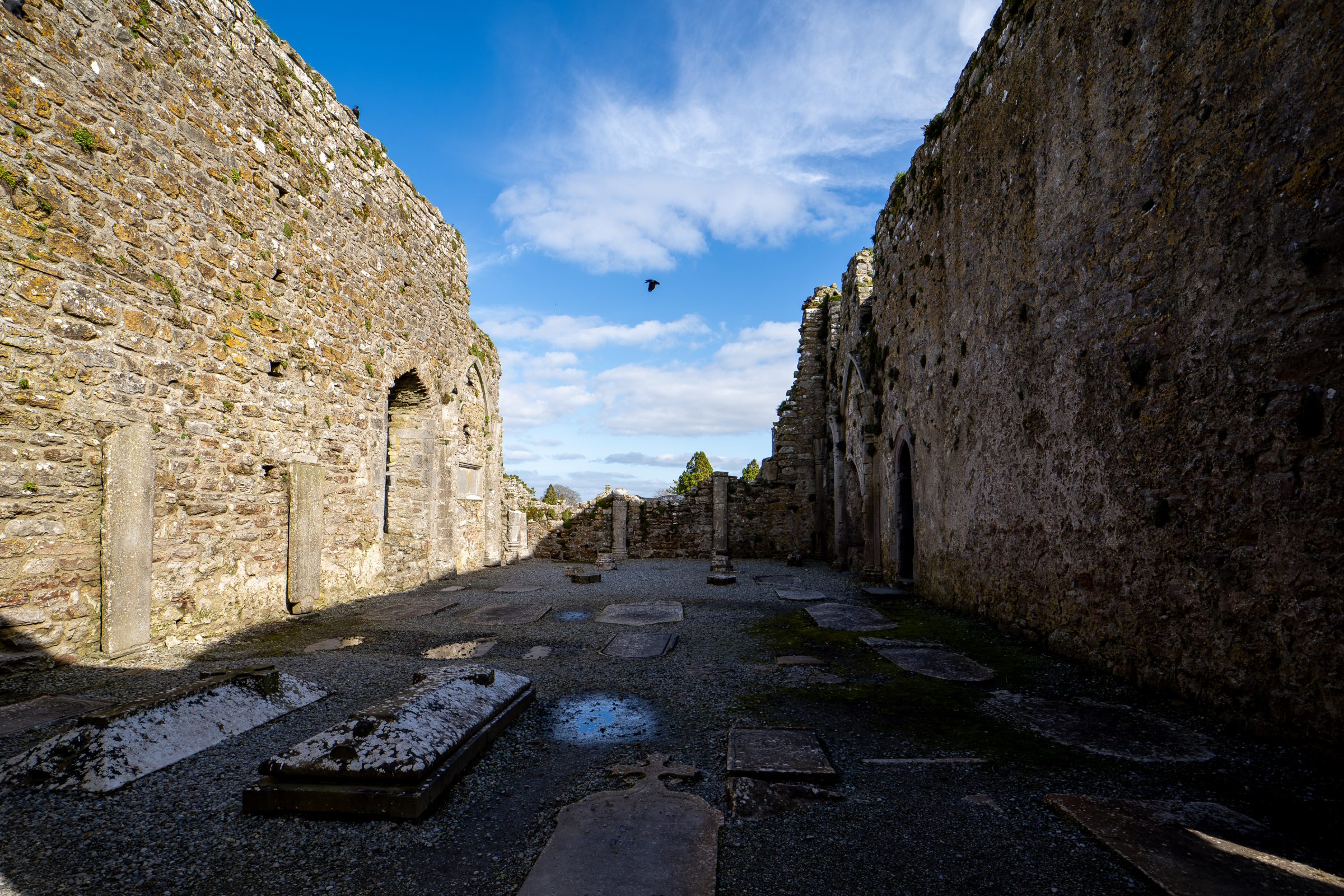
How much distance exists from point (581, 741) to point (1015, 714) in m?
2.41

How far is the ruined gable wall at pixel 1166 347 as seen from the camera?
292 cm

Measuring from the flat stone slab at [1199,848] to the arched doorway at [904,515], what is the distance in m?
7.06

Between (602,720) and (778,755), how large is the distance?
3.76 ft

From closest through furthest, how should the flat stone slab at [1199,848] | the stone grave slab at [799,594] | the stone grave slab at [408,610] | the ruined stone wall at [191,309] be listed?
the flat stone slab at [1199,848] → the ruined stone wall at [191,309] → the stone grave slab at [408,610] → the stone grave slab at [799,594]

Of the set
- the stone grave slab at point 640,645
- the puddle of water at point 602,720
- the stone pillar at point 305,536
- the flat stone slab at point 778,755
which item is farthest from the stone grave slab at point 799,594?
the stone pillar at point 305,536

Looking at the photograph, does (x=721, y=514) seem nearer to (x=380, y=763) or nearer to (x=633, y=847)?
(x=380, y=763)

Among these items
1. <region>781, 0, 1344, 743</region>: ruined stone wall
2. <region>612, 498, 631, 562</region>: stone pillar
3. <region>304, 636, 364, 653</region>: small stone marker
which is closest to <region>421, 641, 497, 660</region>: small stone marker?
<region>304, 636, 364, 653</region>: small stone marker

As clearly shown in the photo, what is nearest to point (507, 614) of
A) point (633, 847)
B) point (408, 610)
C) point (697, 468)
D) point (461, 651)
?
point (408, 610)

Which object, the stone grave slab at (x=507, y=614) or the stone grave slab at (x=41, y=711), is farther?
the stone grave slab at (x=507, y=614)

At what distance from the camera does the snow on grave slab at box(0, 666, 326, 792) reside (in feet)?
8.84

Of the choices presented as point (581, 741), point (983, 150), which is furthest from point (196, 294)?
point (983, 150)

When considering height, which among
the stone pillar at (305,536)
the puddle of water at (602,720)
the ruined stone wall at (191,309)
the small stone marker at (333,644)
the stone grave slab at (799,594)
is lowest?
the stone grave slab at (799,594)

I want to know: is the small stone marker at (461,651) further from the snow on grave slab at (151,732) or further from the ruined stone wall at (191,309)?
the ruined stone wall at (191,309)

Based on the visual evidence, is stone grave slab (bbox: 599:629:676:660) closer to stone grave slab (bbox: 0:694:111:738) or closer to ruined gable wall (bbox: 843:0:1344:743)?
ruined gable wall (bbox: 843:0:1344:743)
